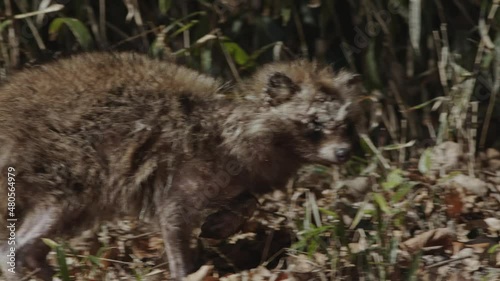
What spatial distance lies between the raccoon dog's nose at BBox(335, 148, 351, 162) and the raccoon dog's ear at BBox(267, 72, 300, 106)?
1.12 ft

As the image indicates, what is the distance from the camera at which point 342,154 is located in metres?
4.58

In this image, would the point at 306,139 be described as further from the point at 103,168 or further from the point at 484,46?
the point at 484,46

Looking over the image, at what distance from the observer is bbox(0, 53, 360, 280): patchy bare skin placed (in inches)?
168

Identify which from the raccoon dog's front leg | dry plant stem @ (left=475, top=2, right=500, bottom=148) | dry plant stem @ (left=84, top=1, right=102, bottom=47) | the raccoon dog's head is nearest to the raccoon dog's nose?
the raccoon dog's head

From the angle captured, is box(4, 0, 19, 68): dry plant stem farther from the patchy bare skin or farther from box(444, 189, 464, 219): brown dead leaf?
box(444, 189, 464, 219): brown dead leaf

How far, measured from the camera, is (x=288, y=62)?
4.85m

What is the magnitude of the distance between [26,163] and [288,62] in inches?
55.0

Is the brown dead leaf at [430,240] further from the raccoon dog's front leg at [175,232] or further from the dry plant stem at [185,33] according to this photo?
the dry plant stem at [185,33]

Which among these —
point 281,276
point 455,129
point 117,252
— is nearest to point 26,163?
point 117,252

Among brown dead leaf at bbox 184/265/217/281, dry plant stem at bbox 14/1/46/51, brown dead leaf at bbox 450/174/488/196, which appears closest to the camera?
brown dead leaf at bbox 184/265/217/281

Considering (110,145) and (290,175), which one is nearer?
(110,145)

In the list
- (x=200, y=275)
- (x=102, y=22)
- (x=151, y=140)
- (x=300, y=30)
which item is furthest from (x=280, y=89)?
(x=102, y=22)

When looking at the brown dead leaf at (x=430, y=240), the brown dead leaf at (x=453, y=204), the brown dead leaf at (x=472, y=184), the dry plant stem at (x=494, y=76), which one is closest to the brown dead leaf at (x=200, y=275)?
the brown dead leaf at (x=430, y=240)

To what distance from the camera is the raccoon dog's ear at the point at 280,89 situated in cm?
458
